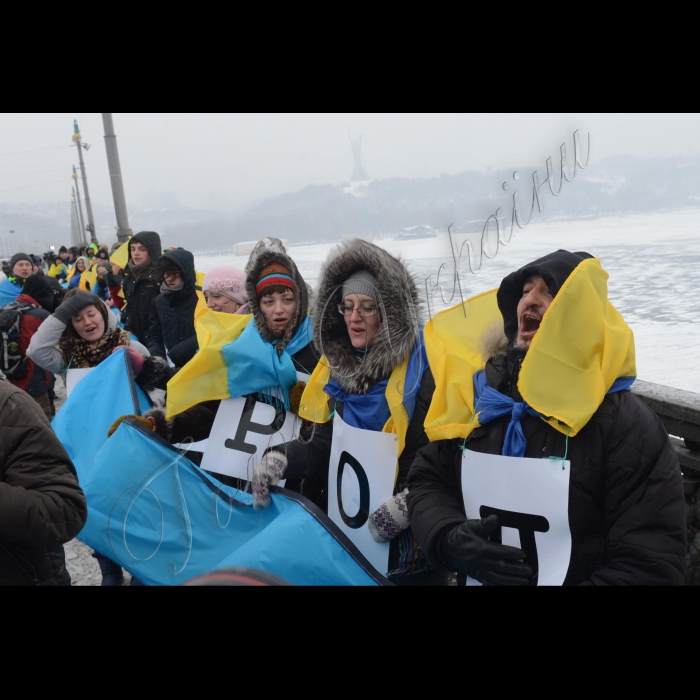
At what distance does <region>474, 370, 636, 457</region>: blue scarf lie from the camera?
1553 mm

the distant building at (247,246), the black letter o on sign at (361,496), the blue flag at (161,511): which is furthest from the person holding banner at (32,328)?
the black letter o on sign at (361,496)

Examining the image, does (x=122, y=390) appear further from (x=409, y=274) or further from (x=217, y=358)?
(x=409, y=274)

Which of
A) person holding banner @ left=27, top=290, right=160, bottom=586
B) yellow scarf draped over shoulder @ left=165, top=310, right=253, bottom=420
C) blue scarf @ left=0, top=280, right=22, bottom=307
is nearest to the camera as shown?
yellow scarf draped over shoulder @ left=165, top=310, right=253, bottom=420

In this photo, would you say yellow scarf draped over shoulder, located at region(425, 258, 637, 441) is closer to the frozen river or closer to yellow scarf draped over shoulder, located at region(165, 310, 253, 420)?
the frozen river

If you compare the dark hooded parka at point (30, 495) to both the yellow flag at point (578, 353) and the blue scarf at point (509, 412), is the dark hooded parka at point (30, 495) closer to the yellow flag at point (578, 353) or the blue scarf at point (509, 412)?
the blue scarf at point (509, 412)

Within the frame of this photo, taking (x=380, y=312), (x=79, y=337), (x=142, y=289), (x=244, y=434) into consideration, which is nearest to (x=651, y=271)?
(x=380, y=312)

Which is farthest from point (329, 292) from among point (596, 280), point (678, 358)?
point (678, 358)

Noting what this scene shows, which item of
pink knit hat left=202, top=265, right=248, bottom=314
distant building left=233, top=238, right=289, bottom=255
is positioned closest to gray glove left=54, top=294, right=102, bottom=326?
pink knit hat left=202, top=265, right=248, bottom=314

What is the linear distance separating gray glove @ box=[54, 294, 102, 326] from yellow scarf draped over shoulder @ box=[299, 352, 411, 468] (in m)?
1.69

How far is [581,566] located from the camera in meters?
1.49

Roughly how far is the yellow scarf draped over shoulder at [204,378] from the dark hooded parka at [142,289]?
2.55 m

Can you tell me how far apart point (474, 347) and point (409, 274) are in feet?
1.83

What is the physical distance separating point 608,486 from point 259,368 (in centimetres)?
151

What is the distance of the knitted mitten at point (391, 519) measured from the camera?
78.3 inches
